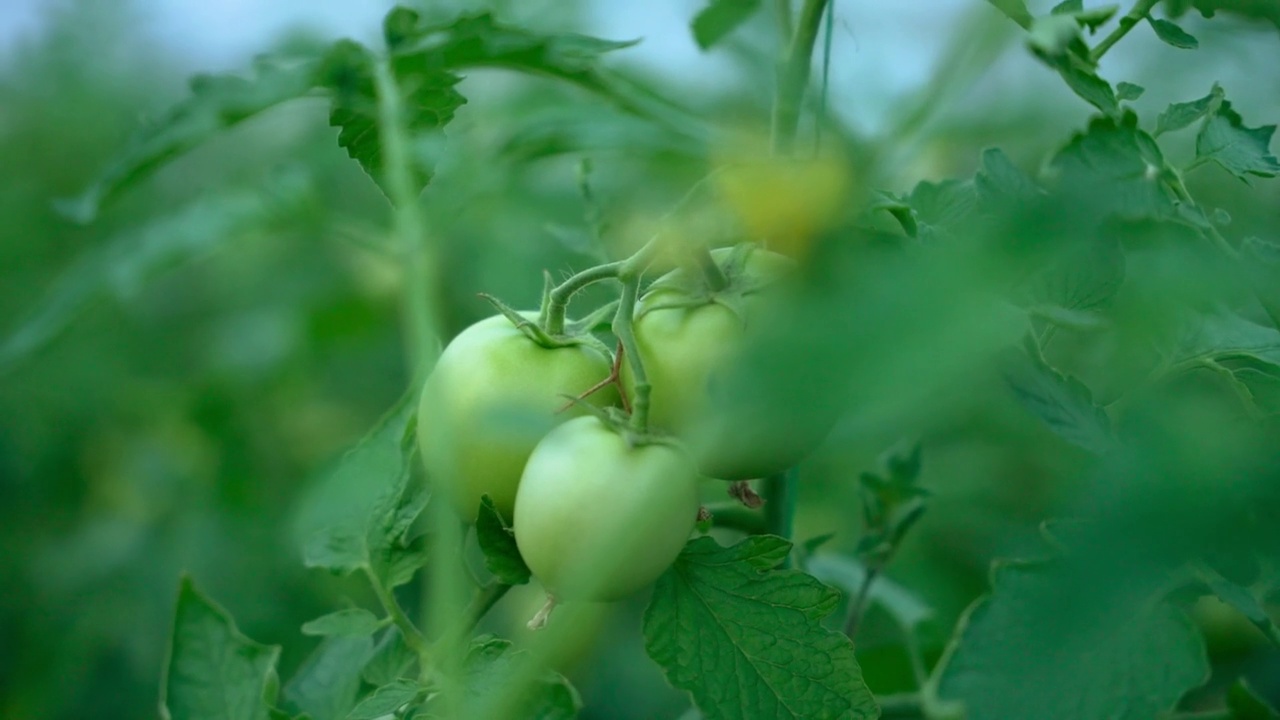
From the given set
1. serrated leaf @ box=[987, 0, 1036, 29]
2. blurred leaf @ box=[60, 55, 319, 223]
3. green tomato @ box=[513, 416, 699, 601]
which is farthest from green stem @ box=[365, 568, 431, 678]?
serrated leaf @ box=[987, 0, 1036, 29]

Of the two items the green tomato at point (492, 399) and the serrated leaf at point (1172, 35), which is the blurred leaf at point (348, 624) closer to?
the green tomato at point (492, 399)

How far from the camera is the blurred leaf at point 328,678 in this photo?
537 mm

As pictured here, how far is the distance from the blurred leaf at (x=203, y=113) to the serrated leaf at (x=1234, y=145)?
358 millimetres

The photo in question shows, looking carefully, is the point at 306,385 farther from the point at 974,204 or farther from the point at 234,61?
the point at 974,204

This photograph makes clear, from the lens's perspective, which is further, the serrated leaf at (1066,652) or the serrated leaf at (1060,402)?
the serrated leaf at (1060,402)

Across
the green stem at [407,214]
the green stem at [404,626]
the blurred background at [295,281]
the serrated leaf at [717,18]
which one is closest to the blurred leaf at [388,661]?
the green stem at [404,626]

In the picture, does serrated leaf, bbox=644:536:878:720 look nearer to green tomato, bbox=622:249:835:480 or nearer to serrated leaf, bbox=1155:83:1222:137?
green tomato, bbox=622:249:835:480

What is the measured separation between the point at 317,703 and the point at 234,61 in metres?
1.24

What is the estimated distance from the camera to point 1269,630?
1.25ft

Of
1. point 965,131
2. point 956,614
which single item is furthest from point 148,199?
point 965,131

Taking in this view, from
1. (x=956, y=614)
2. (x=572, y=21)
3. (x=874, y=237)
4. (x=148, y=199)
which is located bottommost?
(x=956, y=614)

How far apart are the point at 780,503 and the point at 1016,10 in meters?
0.24

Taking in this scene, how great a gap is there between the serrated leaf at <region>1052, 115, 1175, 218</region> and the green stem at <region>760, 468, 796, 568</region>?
0.23 meters

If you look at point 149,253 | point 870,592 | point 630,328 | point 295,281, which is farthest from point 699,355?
point 295,281
